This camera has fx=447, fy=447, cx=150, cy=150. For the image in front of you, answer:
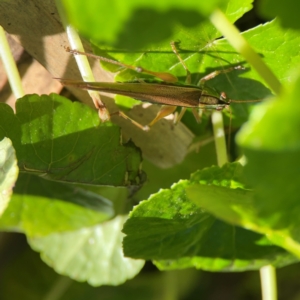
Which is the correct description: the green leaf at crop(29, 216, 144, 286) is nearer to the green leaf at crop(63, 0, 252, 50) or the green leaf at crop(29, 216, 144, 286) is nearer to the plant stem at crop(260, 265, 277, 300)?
the plant stem at crop(260, 265, 277, 300)

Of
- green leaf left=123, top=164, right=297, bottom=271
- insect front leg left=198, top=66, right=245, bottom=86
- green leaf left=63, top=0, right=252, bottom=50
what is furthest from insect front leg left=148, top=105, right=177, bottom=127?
green leaf left=63, top=0, right=252, bottom=50

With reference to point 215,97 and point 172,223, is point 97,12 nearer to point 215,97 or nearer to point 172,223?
point 172,223

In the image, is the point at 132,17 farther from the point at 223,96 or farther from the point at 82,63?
the point at 223,96

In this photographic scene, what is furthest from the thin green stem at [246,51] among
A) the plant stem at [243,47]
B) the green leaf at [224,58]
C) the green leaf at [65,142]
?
the green leaf at [65,142]

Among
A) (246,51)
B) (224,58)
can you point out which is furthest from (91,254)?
(246,51)

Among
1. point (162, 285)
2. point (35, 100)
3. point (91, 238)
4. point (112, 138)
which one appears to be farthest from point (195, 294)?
point (35, 100)

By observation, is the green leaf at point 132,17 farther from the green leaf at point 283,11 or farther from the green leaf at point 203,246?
the green leaf at point 203,246

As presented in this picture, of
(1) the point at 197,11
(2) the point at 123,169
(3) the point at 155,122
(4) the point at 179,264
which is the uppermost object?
(3) the point at 155,122
